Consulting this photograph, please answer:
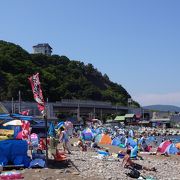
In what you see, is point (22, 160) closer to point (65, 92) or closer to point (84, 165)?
point (84, 165)

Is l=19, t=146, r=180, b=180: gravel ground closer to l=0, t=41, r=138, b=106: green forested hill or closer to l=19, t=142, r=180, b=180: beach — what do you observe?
l=19, t=142, r=180, b=180: beach

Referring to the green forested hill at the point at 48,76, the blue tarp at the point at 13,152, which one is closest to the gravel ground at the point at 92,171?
the blue tarp at the point at 13,152

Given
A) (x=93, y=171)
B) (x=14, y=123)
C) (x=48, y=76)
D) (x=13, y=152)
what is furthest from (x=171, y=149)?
(x=48, y=76)

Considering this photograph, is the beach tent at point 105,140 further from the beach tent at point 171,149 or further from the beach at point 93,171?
the beach at point 93,171

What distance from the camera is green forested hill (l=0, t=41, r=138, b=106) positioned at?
12631cm

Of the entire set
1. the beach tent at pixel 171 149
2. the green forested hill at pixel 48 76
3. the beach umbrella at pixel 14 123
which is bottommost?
the beach tent at pixel 171 149

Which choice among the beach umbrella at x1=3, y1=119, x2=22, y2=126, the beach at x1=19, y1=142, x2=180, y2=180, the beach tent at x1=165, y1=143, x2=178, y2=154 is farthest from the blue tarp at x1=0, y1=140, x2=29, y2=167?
the beach tent at x1=165, y1=143, x2=178, y2=154

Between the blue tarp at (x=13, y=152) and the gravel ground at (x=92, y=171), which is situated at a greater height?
the blue tarp at (x=13, y=152)

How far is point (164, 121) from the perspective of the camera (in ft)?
538

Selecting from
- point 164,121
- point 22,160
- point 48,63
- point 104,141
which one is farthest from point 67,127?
point 48,63

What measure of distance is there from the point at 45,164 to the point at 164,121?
14861 centimetres

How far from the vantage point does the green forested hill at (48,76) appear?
126312 mm

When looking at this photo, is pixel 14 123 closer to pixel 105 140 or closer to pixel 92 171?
pixel 92 171

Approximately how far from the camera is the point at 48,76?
148875 millimetres
